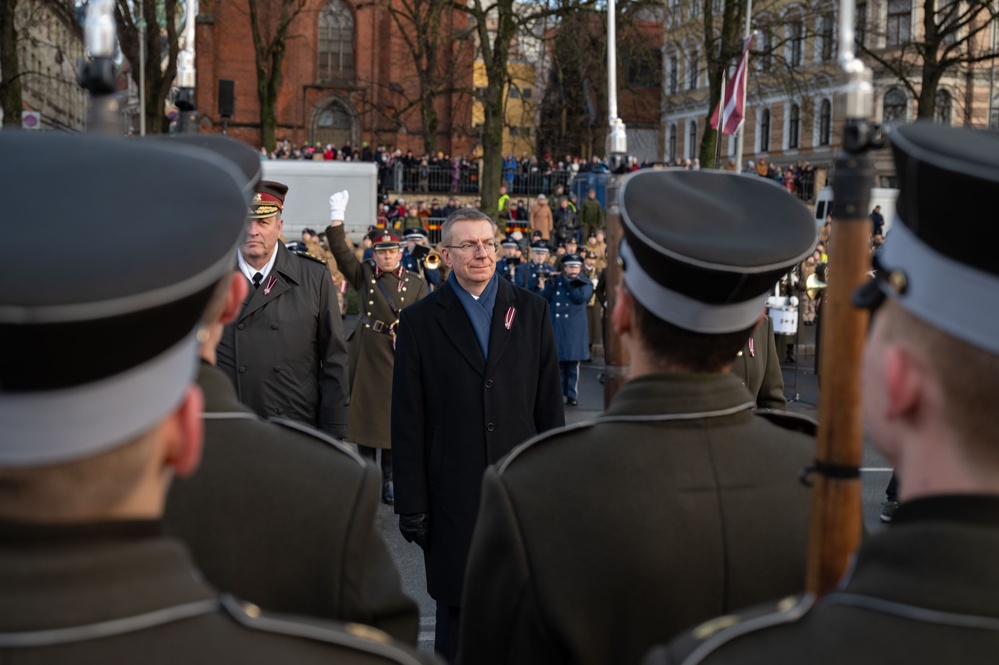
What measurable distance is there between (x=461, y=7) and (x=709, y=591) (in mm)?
25361

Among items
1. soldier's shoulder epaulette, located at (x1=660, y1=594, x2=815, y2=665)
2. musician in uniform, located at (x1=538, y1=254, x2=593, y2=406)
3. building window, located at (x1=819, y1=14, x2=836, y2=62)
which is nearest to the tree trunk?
musician in uniform, located at (x1=538, y1=254, x2=593, y2=406)

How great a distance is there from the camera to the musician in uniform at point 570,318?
1606cm

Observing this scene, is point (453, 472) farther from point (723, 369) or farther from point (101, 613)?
point (101, 613)

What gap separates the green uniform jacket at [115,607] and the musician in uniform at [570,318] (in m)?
14.1

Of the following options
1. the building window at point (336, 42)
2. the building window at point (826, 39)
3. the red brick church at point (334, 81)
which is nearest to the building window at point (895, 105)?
the building window at point (826, 39)

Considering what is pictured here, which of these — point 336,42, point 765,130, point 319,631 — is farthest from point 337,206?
point 765,130

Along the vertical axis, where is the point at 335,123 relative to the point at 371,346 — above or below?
above

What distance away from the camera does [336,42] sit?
5284 cm

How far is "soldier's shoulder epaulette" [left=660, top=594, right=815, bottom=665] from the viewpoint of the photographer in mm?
1637

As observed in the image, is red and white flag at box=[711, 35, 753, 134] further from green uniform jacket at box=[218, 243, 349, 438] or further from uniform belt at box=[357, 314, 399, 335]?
green uniform jacket at box=[218, 243, 349, 438]

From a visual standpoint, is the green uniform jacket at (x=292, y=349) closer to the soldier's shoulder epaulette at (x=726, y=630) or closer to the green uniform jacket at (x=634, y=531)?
the green uniform jacket at (x=634, y=531)

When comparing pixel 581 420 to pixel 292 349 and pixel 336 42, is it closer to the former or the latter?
pixel 292 349

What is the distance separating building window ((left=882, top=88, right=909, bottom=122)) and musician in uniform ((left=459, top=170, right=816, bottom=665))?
50.9m

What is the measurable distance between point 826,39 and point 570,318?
97.6ft
